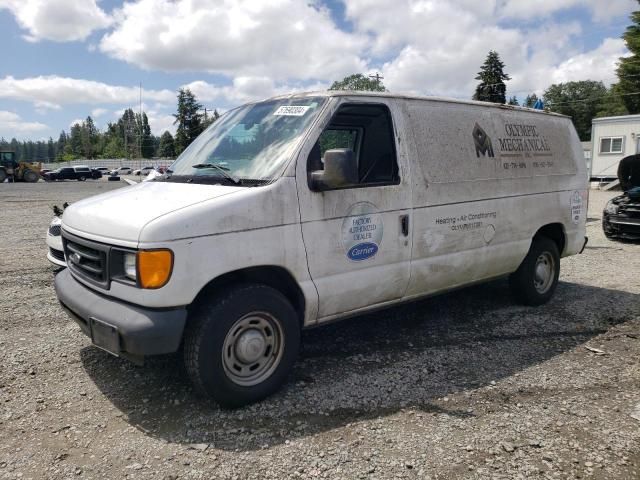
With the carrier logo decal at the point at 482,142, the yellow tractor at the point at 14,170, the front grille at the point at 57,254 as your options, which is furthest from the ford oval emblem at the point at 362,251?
the yellow tractor at the point at 14,170

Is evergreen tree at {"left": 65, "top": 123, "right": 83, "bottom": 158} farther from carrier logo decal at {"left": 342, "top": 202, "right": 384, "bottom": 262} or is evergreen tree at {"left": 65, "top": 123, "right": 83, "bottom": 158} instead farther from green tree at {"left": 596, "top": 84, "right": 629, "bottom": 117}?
carrier logo decal at {"left": 342, "top": 202, "right": 384, "bottom": 262}

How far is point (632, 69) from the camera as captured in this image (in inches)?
2079

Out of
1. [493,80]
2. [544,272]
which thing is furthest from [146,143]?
[544,272]

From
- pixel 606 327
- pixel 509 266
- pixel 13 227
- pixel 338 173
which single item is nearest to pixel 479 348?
pixel 509 266

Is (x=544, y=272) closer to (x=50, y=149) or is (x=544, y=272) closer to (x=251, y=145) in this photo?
(x=251, y=145)

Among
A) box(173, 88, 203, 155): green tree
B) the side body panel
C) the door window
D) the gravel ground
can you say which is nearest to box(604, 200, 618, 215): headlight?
the side body panel

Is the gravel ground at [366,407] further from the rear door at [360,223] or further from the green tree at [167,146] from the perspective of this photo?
the green tree at [167,146]

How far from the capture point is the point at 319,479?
9.45ft

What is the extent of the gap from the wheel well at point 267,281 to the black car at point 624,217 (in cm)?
913

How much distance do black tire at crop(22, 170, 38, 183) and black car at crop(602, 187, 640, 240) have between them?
45.8 metres

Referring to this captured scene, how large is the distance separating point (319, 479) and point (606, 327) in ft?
13.1

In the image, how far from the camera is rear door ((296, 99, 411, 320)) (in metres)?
3.79

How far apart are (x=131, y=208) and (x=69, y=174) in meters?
52.6

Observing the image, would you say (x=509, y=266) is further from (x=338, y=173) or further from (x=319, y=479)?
(x=319, y=479)
